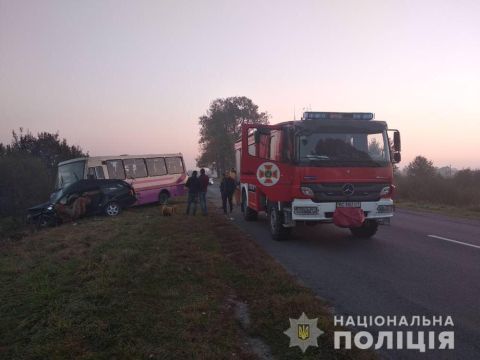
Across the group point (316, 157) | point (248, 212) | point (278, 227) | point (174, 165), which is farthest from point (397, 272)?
point (174, 165)

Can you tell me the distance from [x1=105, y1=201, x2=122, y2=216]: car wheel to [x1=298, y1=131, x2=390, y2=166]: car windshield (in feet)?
34.9

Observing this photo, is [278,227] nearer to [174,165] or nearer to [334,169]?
[334,169]

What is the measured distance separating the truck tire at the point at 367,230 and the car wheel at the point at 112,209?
1054 cm

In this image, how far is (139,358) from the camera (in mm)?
3760

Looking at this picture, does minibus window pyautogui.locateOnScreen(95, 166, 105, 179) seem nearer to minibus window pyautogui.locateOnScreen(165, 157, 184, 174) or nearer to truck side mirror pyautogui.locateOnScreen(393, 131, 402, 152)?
minibus window pyautogui.locateOnScreen(165, 157, 184, 174)

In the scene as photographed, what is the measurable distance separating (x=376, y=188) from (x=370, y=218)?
0.69 m

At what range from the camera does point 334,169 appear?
921 centimetres

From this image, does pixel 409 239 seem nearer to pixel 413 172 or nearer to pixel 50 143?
pixel 413 172

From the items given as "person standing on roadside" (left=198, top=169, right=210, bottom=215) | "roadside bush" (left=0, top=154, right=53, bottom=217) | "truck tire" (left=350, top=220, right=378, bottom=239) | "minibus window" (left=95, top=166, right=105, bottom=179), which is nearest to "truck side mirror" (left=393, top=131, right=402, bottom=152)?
"truck tire" (left=350, top=220, right=378, bottom=239)

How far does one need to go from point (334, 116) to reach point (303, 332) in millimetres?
6396

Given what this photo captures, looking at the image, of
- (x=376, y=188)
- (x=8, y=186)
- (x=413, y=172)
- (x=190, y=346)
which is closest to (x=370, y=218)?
(x=376, y=188)

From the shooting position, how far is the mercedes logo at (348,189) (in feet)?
30.3

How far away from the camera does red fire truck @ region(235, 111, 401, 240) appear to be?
919cm

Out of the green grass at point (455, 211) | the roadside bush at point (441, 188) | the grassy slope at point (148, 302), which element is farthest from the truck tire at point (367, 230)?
the roadside bush at point (441, 188)
